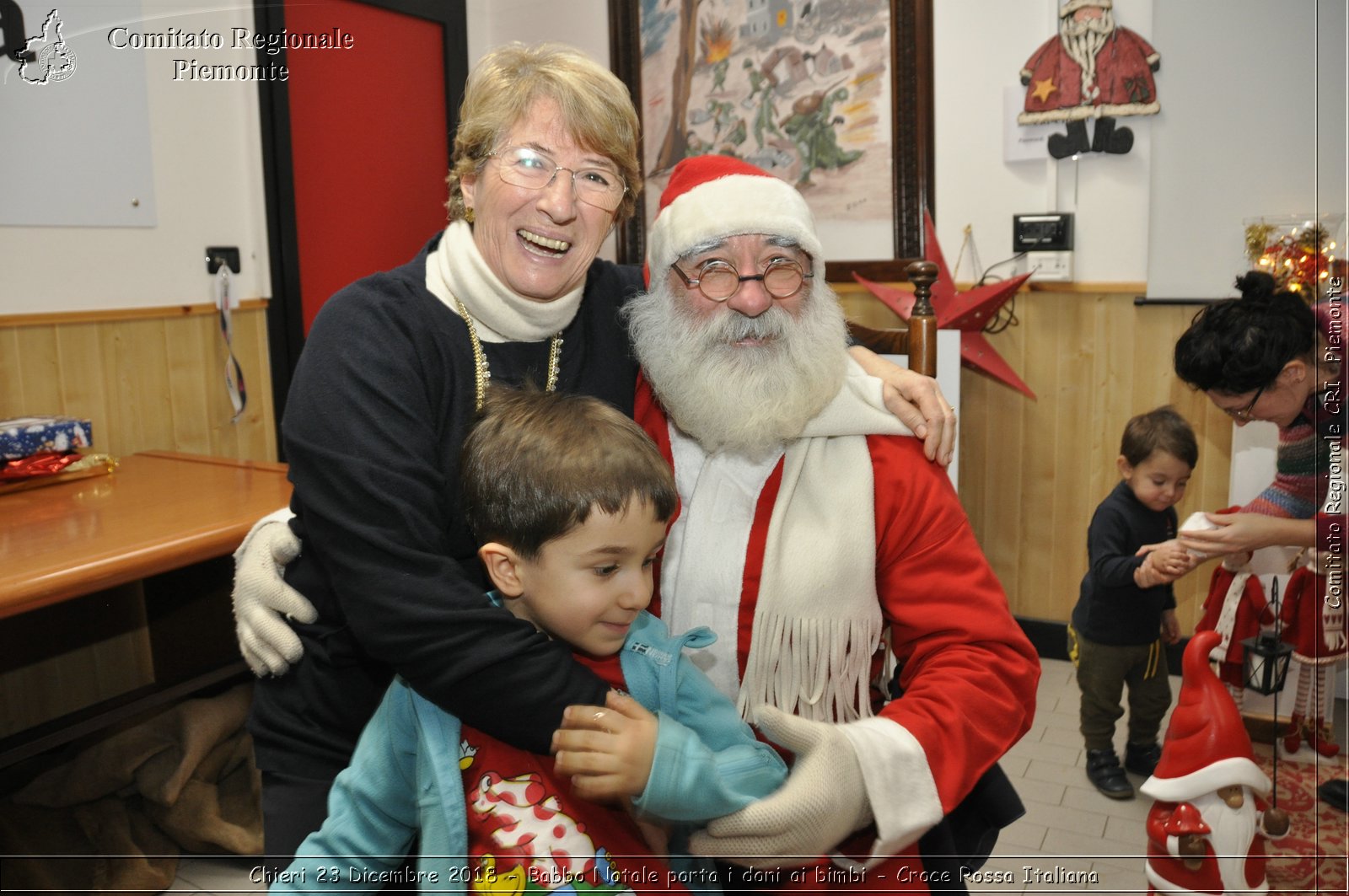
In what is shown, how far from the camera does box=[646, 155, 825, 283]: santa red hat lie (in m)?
1.33

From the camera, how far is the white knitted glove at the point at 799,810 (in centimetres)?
101

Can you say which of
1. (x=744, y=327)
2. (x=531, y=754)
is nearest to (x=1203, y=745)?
(x=744, y=327)

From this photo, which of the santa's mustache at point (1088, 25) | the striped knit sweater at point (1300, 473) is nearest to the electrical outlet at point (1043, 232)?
the santa's mustache at point (1088, 25)

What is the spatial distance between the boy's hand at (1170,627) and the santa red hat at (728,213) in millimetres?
1489

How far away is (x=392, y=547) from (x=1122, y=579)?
1887 mm

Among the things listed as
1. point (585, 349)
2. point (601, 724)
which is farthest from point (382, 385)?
point (601, 724)

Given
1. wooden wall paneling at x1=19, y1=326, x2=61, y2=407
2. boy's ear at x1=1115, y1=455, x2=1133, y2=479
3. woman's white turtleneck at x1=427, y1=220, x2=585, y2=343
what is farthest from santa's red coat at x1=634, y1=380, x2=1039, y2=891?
wooden wall paneling at x1=19, y1=326, x2=61, y2=407

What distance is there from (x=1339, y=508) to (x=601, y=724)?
87 centimetres

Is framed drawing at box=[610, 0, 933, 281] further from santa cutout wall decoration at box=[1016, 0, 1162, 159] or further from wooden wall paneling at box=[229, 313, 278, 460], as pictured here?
wooden wall paneling at box=[229, 313, 278, 460]

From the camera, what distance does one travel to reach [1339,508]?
1.12 meters

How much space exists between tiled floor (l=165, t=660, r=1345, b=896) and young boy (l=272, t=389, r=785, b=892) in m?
1.34

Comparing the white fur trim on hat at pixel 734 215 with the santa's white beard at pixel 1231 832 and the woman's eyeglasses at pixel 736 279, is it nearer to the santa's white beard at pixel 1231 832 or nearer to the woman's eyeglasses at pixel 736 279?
the woman's eyeglasses at pixel 736 279

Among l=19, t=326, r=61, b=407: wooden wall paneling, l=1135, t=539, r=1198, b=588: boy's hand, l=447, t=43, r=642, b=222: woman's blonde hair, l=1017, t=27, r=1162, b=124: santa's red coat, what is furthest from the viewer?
l=1017, t=27, r=1162, b=124: santa's red coat

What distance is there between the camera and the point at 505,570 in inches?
44.5
